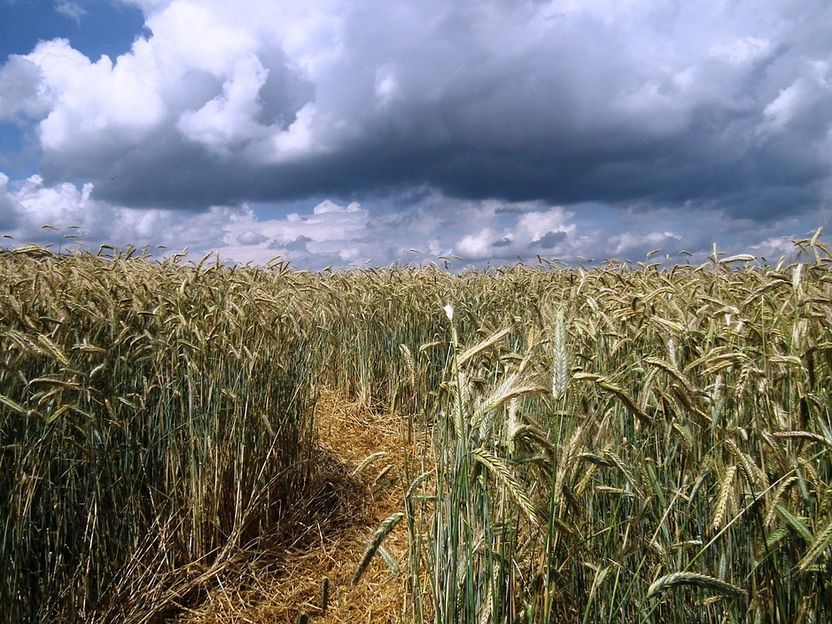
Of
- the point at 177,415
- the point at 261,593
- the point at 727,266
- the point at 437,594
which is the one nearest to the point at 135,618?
the point at 261,593

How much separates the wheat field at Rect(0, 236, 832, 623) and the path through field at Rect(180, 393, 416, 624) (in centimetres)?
11

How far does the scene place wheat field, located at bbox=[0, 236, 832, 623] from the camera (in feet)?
5.08

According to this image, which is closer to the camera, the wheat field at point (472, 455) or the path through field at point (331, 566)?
the wheat field at point (472, 455)

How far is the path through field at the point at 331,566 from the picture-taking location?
2.95 metres

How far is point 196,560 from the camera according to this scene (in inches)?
121

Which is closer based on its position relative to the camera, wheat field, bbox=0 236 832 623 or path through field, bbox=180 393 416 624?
wheat field, bbox=0 236 832 623

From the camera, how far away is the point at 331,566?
3387 millimetres

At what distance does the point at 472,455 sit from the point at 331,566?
7.65 ft

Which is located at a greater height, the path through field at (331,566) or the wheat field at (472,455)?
the wheat field at (472,455)

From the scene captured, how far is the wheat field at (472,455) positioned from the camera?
1547 millimetres

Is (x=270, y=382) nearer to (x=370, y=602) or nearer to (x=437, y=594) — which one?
(x=370, y=602)

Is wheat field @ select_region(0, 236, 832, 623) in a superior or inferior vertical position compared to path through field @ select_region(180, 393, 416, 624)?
superior

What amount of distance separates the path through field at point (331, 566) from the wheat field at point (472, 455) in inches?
4.3

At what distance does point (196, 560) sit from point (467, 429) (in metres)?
2.20
